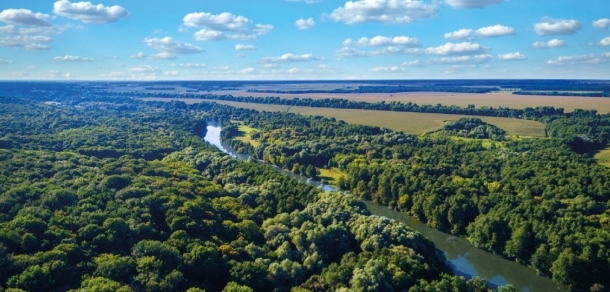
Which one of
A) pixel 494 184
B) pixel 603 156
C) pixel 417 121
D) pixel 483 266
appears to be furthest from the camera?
pixel 417 121

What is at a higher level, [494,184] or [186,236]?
[494,184]

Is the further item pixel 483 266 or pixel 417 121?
pixel 417 121

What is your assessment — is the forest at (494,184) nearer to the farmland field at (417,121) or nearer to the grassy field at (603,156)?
the grassy field at (603,156)

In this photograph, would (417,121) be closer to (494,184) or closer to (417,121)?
(417,121)

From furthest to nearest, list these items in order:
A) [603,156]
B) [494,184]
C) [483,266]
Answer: [603,156]
[494,184]
[483,266]

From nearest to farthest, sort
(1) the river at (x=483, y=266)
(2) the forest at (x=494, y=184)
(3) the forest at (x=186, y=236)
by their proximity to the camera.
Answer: (3) the forest at (x=186, y=236) → (1) the river at (x=483, y=266) → (2) the forest at (x=494, y=184)

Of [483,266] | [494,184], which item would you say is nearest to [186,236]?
[483,266]

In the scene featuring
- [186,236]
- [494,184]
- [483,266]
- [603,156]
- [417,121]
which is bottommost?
[483,266]

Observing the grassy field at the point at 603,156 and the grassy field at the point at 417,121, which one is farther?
the grassy field at the point at 417,121

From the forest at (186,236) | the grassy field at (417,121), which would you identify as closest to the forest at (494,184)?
the grassy field at (417,121)
